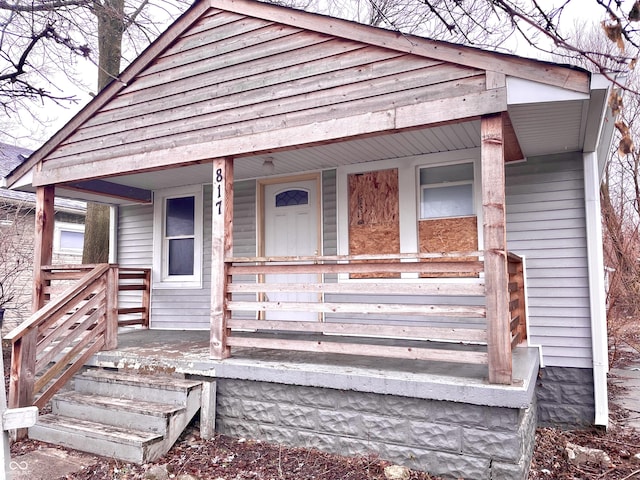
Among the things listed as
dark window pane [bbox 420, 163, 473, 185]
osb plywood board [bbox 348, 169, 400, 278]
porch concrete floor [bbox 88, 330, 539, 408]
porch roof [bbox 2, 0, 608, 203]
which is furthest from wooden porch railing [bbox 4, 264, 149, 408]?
dark window pane [bbox 420, 163, 473, 185]

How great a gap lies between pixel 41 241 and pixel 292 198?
125 inches

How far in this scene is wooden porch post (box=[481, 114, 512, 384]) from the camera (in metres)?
3.38

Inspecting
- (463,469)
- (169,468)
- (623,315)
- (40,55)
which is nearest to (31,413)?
(169,468)

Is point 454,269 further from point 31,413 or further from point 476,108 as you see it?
point 31,413

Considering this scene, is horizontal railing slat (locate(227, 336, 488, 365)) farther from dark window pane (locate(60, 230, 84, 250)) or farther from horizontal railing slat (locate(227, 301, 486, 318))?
dark window pane (locate(60, 230, 84, 250))

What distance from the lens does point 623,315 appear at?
861 cm

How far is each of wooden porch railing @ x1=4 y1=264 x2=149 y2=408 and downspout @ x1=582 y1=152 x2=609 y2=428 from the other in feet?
16.5

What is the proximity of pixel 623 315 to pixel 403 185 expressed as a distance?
19.3 ft

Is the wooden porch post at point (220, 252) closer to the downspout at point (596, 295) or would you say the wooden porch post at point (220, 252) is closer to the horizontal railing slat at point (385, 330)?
the horizontal railing slat at point (385, 330)

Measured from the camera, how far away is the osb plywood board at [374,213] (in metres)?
5.64

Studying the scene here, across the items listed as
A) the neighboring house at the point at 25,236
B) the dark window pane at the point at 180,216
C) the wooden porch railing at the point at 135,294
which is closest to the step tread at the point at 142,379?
the wooden porch railing at the point at 135,294

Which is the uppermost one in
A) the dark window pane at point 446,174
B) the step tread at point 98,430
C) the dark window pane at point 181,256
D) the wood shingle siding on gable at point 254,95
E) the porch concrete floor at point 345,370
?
the wood shingle siding on gable at point 254,95

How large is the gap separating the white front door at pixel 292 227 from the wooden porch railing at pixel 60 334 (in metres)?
2.13

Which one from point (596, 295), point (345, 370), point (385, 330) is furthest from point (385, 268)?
point (596, 295)
